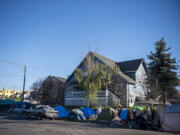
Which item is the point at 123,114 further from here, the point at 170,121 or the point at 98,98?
the point at 98,98

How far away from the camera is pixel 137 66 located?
3145 centimetres

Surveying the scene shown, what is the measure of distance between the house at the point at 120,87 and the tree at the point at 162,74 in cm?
276

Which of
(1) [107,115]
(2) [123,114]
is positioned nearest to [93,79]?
(1) [107,115]

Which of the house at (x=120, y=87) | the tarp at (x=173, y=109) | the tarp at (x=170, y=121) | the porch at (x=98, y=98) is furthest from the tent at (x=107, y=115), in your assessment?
the house at (x=120, y=87)

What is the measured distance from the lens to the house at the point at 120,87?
27255 mm

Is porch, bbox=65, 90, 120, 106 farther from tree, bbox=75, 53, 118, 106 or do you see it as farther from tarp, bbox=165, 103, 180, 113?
tarp, bbox=165, 103, 180, 113

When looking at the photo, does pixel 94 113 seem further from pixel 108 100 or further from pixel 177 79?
pixel 177 79

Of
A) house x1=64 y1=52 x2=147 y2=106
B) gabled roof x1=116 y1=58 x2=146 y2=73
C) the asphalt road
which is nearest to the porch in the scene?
house x1=64 y1=52 x2=147 y2=106

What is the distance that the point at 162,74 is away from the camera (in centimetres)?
2664

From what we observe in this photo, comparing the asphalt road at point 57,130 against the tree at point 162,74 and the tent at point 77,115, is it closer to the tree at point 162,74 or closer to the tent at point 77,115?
the tent at point 77,115

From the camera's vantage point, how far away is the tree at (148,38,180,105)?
85.8 ft

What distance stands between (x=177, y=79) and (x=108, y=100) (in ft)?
38.5

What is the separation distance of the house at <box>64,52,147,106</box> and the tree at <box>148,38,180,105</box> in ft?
9.06

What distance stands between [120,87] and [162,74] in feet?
23.6
